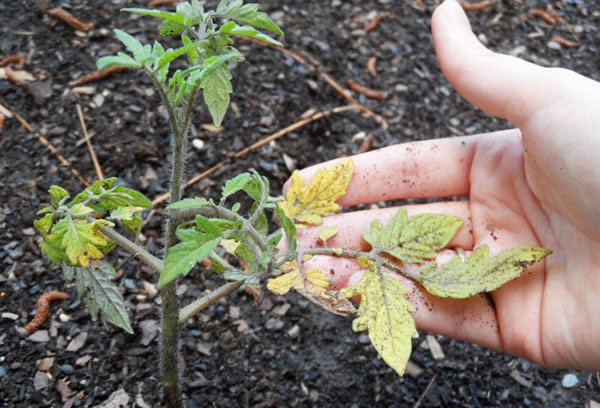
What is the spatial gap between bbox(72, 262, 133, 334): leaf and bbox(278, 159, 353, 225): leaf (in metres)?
0.51

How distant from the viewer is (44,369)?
6.18ft

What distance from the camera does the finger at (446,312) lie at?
1.78 metres

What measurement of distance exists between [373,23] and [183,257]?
2211 millimetres

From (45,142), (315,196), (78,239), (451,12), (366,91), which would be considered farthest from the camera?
(366,91)

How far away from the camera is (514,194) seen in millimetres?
1994

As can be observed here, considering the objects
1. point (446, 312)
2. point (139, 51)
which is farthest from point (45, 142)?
point (446, 312)

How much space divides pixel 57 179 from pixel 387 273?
4.24 feet

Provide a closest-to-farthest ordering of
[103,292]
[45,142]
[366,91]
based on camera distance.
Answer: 1. [103,292]
2. [45,142]
3. [366,91]

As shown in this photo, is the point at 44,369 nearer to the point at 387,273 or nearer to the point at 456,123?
the point at 387,273

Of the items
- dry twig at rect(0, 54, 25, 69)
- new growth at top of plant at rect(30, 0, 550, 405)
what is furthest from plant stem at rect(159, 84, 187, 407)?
dry twig at rect(0, 54, 25, 69)

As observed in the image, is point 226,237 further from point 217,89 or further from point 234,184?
point 217,89

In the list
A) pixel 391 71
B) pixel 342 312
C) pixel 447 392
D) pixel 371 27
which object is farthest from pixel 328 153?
pixel 342 312

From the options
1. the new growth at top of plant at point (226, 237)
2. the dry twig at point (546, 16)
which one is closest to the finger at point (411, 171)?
the new growth at top of plant at point (226, 237)

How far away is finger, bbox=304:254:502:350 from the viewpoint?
5.84 ft
